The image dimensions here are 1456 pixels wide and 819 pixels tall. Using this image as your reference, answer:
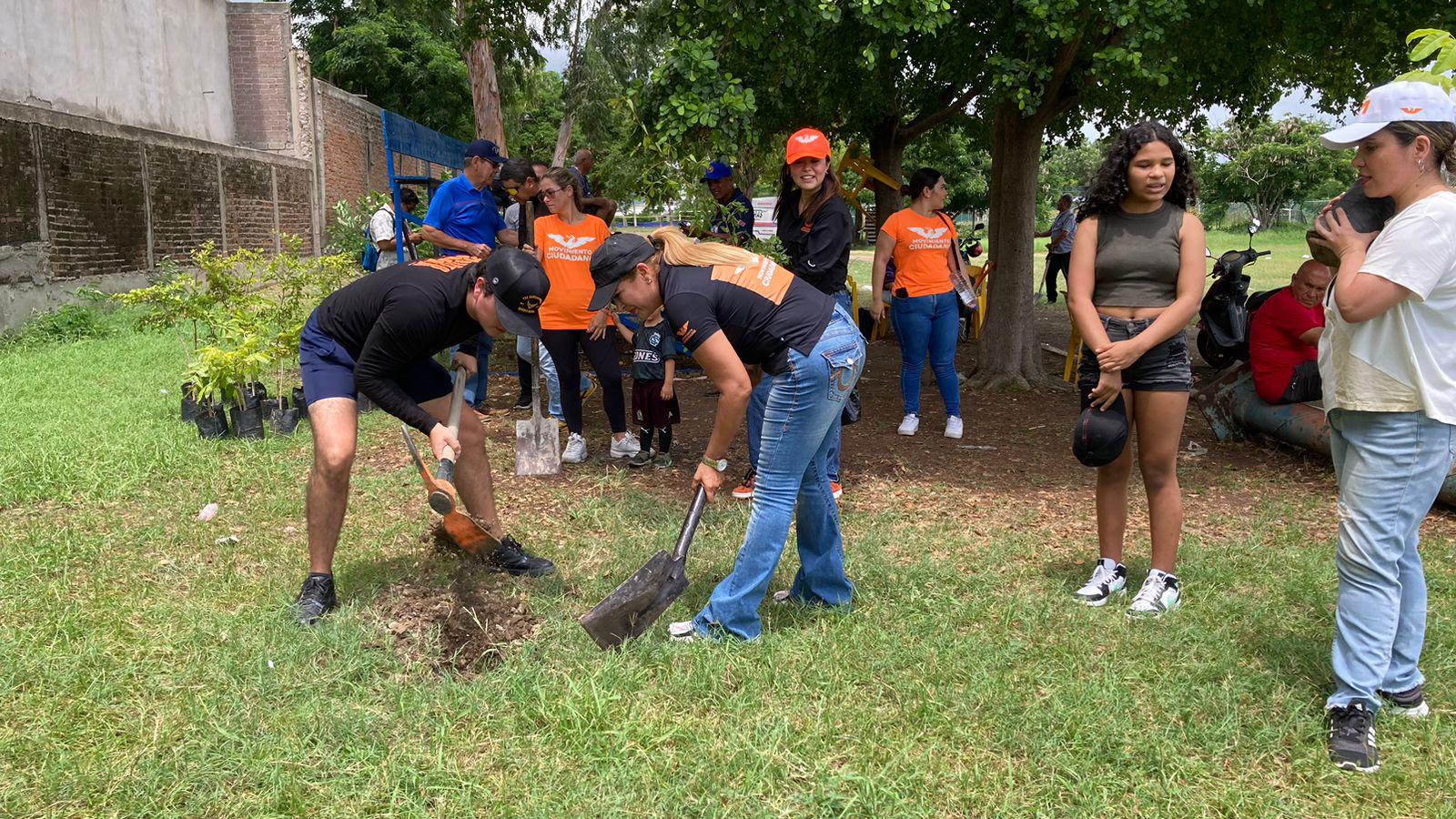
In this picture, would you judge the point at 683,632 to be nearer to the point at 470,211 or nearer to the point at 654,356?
the point at 654,356

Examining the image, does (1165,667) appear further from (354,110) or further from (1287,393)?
(354,110)

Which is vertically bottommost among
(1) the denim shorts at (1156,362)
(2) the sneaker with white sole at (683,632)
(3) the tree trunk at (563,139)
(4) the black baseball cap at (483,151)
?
(2) the sneaker with white sole at (683,632)

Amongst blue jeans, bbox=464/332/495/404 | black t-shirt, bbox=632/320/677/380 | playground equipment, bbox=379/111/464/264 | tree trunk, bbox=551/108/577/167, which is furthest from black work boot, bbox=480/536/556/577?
tree trunk, bbox=551/108/577/167

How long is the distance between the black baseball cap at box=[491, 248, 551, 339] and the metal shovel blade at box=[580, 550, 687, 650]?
38.1 inches

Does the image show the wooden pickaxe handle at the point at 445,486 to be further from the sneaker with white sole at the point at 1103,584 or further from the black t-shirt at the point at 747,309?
the sneaker with white sole at the point at 1103,584

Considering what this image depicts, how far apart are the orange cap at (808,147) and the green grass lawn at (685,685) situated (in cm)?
192

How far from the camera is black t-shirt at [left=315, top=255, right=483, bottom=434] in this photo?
3633mm

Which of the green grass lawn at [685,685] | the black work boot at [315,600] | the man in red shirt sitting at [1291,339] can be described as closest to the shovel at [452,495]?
the green grass lawn at [685,685]

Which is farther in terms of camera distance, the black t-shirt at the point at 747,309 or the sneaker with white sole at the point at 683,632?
the sneaker with white sole at the point at 683,632

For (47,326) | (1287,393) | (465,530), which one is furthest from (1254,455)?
(47,326)

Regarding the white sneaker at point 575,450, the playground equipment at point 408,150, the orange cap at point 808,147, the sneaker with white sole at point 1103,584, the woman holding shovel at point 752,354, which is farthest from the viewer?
the playground equipment at point 408,150

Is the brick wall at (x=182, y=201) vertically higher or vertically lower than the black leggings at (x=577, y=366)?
higher

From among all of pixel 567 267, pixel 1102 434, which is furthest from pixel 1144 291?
pixel 567 267

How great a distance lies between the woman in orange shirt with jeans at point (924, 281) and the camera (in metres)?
6.61
